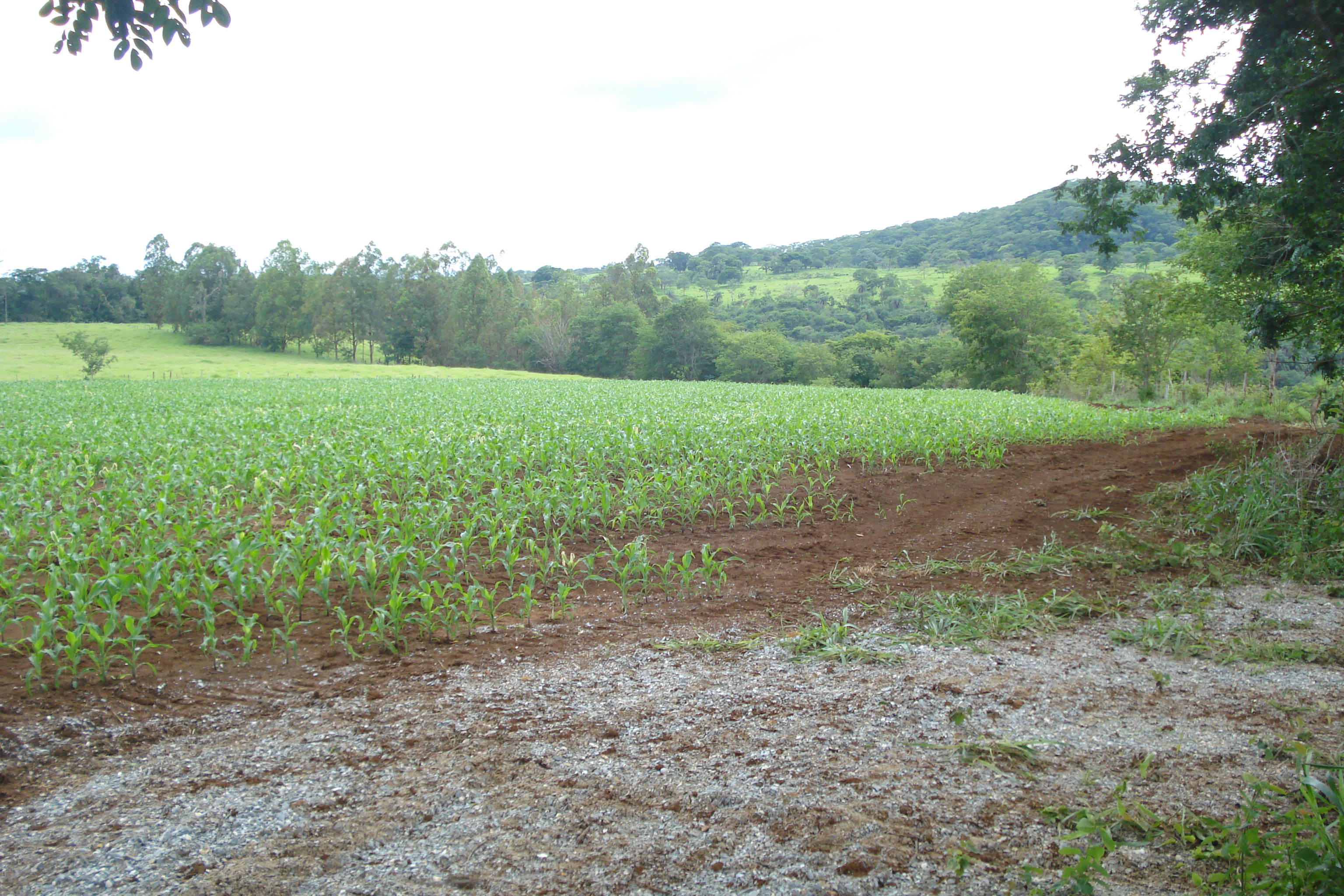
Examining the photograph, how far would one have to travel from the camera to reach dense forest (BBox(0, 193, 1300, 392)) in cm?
4825

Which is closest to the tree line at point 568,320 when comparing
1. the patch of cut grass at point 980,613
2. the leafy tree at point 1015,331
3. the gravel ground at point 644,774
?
the leafy tree at point 1015,331

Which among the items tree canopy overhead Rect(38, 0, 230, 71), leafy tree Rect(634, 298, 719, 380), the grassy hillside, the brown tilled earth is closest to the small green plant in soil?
the brown tilled earth

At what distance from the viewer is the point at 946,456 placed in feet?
40.6

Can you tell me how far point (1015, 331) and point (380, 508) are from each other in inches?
1913

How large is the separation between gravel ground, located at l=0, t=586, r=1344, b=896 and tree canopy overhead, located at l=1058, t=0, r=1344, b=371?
5.54 m

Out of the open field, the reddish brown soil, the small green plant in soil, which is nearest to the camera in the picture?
the reddish brown soil

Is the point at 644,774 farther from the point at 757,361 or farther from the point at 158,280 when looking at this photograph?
the point at 158,280

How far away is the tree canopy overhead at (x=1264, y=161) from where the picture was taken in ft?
23.1

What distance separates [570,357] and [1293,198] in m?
71.7

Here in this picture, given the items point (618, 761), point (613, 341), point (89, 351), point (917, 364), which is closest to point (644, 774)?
point (618, 761)

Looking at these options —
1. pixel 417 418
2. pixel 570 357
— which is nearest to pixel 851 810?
→ pixel 417 418

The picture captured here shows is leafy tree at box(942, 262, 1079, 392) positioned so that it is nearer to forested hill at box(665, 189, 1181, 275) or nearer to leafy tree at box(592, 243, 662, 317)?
forested hill at box(665, 189, 1181, 275)

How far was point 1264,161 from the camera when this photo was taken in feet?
25.3

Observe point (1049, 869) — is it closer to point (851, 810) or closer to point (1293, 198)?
point (851, 810)
